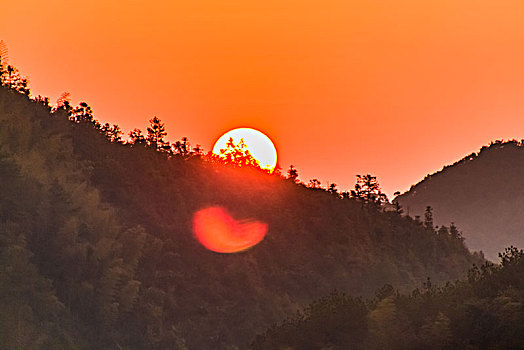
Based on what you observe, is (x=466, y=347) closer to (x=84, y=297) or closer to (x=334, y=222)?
(x=84, y=297)

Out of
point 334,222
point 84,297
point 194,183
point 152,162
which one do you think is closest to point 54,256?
point 84,297

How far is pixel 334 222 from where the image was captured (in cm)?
10869

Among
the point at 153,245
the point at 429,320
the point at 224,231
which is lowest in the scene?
the point at 429,320

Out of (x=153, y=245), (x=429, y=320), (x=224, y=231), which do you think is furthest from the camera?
(x=224, y=231)

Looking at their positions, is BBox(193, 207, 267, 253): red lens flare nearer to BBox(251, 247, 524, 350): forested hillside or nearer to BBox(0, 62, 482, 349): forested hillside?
BBox(0, 62, 482, 349): forested hillside

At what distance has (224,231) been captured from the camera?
9450 centimetres

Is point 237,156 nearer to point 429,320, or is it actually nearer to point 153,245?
point 153,245

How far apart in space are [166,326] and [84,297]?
41.9ft

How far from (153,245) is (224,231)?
56.9ft

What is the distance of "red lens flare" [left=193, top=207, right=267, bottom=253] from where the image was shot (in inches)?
3511

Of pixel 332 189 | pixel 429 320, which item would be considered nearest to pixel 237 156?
pixel 332 189

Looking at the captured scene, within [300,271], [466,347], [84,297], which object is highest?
[300,271]

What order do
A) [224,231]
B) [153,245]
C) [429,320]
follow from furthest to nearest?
[224,231] → [153,245] → [429,320]

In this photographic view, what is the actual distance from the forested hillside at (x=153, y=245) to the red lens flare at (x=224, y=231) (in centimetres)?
93
